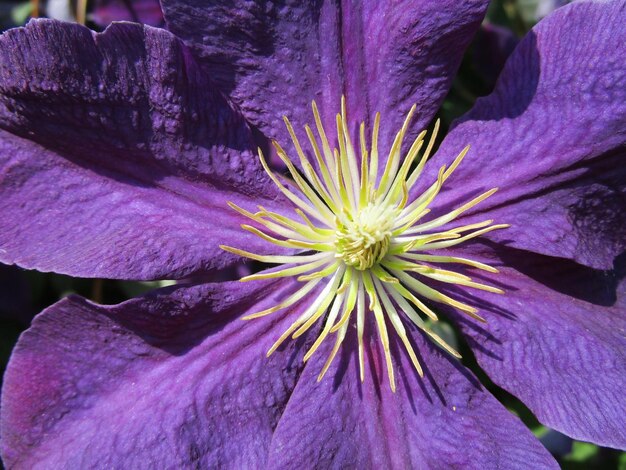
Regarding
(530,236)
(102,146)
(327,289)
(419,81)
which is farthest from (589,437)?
(102,146)

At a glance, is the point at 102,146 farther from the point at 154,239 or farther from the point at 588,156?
the point at 588,156

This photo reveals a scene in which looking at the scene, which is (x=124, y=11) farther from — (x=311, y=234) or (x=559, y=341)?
(x=559, y=341)

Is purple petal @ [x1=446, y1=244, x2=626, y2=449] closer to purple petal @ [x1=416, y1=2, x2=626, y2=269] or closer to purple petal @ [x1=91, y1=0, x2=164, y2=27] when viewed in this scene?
purple petal @ [x1=416, y1=2, x2=626, y2=269]

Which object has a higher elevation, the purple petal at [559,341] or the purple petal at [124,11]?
the purple petal at [124,11]

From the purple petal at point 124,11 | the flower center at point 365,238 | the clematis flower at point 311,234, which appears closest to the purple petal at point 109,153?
the clematis flower at point 311,234

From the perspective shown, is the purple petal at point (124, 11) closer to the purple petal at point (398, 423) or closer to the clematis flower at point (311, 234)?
the clematis flower at point (311, 234)
